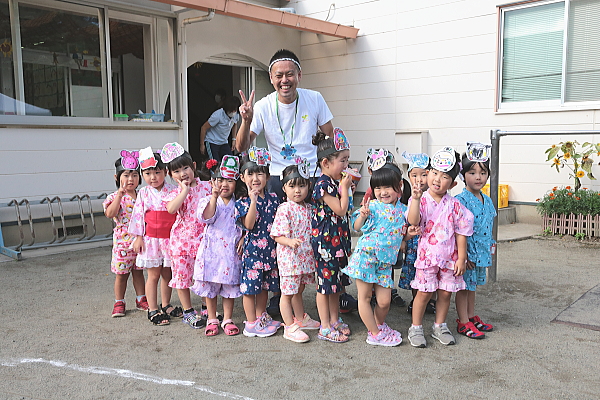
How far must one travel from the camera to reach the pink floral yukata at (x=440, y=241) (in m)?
3.22

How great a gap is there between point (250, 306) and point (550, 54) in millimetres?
5665

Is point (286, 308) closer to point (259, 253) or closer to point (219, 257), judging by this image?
point (259, 253)

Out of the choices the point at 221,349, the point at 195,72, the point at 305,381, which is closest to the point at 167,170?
the point at 221,349

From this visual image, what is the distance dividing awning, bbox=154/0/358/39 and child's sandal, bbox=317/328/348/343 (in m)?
4.61

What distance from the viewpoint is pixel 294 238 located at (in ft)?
11.1

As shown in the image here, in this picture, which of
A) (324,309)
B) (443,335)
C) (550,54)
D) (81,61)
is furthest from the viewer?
(550,54)

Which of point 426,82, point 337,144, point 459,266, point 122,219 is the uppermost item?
point 426,82

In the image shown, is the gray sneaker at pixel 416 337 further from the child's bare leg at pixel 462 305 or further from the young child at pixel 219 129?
the young child at pixel 219 129

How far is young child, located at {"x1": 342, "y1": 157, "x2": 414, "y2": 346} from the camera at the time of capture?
3221mm

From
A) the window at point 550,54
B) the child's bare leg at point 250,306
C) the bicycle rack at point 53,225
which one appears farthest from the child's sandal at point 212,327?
the window at point 550,54

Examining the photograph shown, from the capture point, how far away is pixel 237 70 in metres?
9.33

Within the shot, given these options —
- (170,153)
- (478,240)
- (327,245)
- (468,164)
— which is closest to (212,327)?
(327,245)

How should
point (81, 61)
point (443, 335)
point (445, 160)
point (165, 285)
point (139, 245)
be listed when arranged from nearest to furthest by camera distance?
Answer: 1. point (445, 160)
2. point (443, 335)
3. point (139, 245)
4. point (165, 285)
5. point (81, 61)

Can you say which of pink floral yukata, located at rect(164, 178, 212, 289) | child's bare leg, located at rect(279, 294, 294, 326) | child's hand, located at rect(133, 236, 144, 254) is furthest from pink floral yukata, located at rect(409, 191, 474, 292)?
child's hand, located at rect(133, 236, 144, 254)
